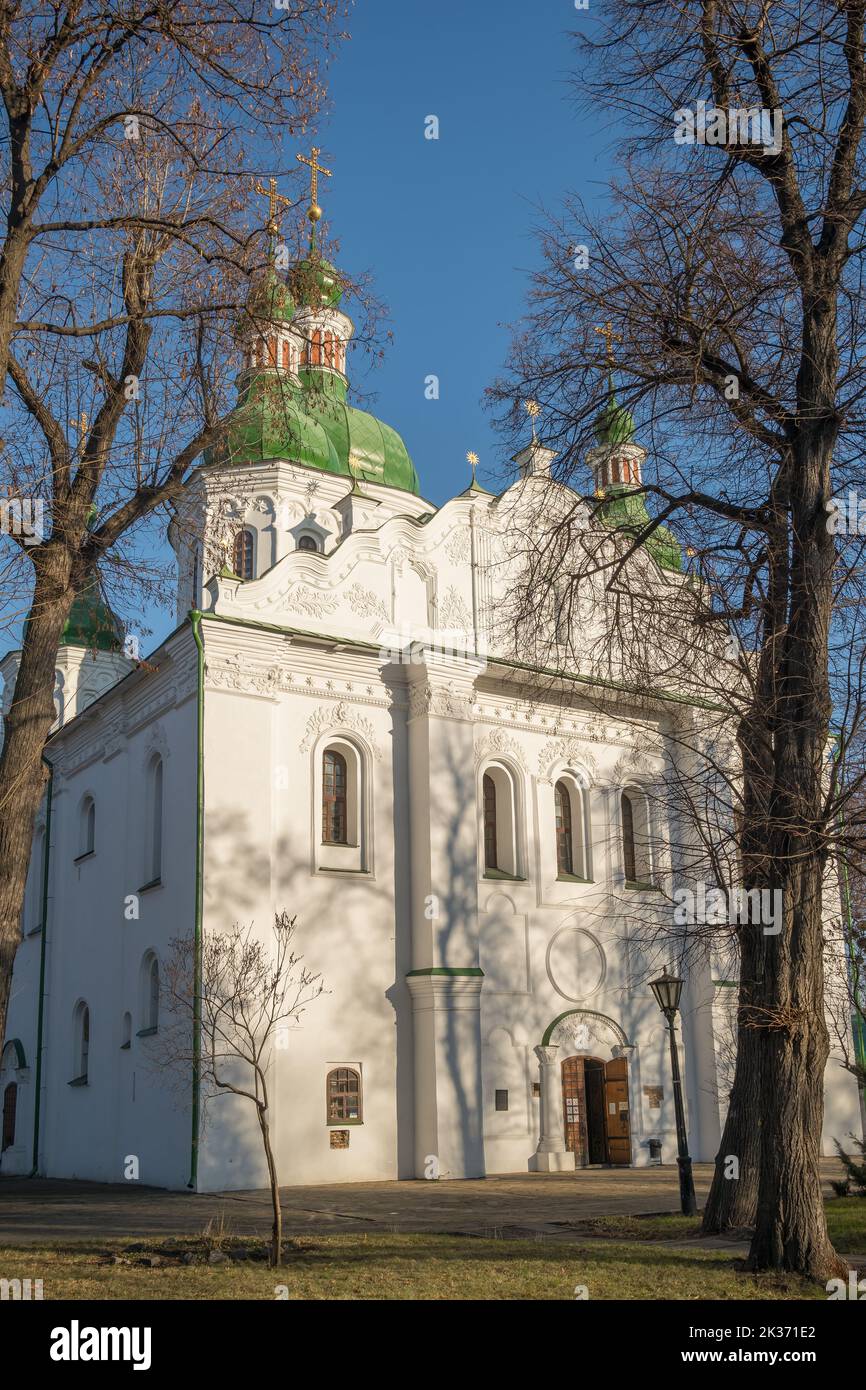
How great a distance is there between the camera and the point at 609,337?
10.2m

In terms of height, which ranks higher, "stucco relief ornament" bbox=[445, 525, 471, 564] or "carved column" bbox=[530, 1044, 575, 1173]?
"stucco relief ornament" bbox=[445, 525, 471, 564]

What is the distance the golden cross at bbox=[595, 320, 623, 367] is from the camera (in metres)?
10.1

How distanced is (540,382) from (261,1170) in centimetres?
1217

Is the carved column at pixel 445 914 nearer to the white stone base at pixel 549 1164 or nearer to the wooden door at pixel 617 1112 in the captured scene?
the white stone base at pixel 549 1164

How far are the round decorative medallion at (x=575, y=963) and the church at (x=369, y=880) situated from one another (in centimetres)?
5

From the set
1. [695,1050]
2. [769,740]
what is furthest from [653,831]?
[769,740]

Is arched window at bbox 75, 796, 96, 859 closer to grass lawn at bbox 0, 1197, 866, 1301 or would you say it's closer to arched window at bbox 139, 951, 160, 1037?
arched window at bbox 139, 951, 160, 1037

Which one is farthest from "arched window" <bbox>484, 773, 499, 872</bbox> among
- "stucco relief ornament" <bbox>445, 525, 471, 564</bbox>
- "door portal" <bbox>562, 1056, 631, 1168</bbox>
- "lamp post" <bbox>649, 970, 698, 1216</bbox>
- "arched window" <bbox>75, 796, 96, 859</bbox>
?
"lamp post" <bbox>649, 970, 698, 1216</bbox>

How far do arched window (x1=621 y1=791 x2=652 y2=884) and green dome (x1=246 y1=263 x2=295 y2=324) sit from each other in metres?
15.4

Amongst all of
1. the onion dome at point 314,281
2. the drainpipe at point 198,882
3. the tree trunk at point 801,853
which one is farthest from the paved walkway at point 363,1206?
the onion dome at point 314,281

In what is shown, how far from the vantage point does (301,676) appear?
2077cm

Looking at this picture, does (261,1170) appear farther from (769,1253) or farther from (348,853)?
(769,1253)

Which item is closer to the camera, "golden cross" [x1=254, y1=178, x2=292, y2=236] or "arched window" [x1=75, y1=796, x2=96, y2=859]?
"golden cross" [x1=254, y1=178, x2=292, y2=236]

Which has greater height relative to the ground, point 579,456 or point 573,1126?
point 579,456
